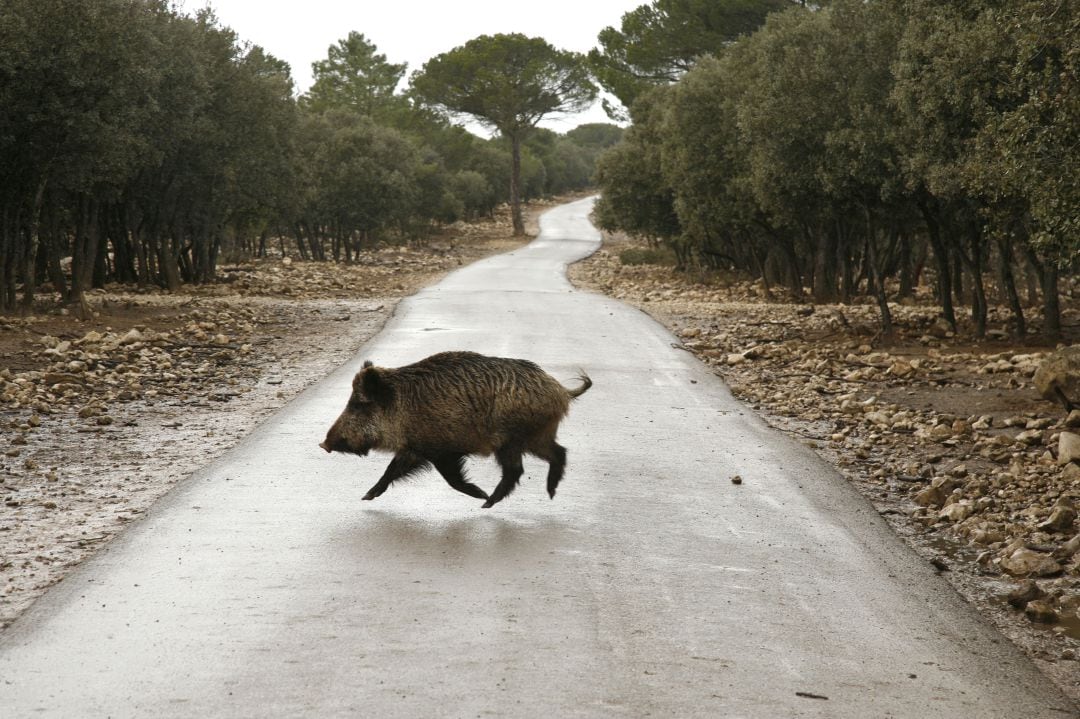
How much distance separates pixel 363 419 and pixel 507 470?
118cm

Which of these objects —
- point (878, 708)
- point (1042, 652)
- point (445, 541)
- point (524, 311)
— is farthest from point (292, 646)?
point (524, 311)

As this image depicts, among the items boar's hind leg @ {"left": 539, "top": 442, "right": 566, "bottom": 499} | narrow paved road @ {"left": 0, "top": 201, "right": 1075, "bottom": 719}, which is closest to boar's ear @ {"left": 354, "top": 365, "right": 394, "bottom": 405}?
narrow paved road @ {"left": 0, "top": 201, "right": 1075, "bottom": 719}

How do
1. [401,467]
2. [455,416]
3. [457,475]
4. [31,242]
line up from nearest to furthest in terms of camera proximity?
1. [455,416]
2. [401,467]
3. [457,475]
4. [31,242]

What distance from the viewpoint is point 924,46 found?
732 inches

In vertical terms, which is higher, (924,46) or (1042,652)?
(924,46)

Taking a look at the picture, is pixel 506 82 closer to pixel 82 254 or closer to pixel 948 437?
pixel 82 254

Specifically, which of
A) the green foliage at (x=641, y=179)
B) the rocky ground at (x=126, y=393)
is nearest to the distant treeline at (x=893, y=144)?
the green foliage at (x=641, y=179)

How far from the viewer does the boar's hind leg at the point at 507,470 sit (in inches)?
356

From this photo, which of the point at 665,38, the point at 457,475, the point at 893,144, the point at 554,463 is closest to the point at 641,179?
the point at 665,38

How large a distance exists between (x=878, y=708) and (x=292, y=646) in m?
2.97

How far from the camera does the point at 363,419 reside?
9.27m

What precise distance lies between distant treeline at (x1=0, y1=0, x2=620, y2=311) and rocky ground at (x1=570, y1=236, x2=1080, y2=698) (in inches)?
490

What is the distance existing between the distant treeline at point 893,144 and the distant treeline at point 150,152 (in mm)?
12658

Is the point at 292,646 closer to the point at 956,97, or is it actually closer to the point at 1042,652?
the point at 1042,652
